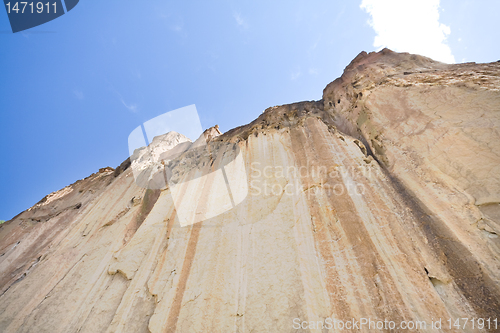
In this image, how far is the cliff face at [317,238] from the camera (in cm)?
449

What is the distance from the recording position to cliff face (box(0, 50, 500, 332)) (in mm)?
4492

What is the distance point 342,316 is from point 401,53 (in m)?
13.5

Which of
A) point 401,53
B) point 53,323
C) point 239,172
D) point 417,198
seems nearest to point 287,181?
point 239,172

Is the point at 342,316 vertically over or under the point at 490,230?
under

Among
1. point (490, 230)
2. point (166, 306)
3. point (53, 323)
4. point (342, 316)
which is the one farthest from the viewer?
point (53, 323)

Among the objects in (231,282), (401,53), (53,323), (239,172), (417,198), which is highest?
(401,53)

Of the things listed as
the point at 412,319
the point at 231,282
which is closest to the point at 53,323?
the point at 231,282

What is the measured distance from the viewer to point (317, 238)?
18.7ft

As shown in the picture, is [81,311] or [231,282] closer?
[231,282]

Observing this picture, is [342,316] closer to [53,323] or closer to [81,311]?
[81,311]

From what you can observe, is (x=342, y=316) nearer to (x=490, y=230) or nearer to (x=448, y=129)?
(x=490, y=230)

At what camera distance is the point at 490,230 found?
465 cm

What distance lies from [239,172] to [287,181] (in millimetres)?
2069

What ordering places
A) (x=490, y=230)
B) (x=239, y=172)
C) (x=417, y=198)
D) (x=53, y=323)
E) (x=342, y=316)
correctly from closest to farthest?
(x=342, y=316) → (x=490, y=230) → (x=417, y=198) → (x=53, y=323) → (x=239, y=172)
